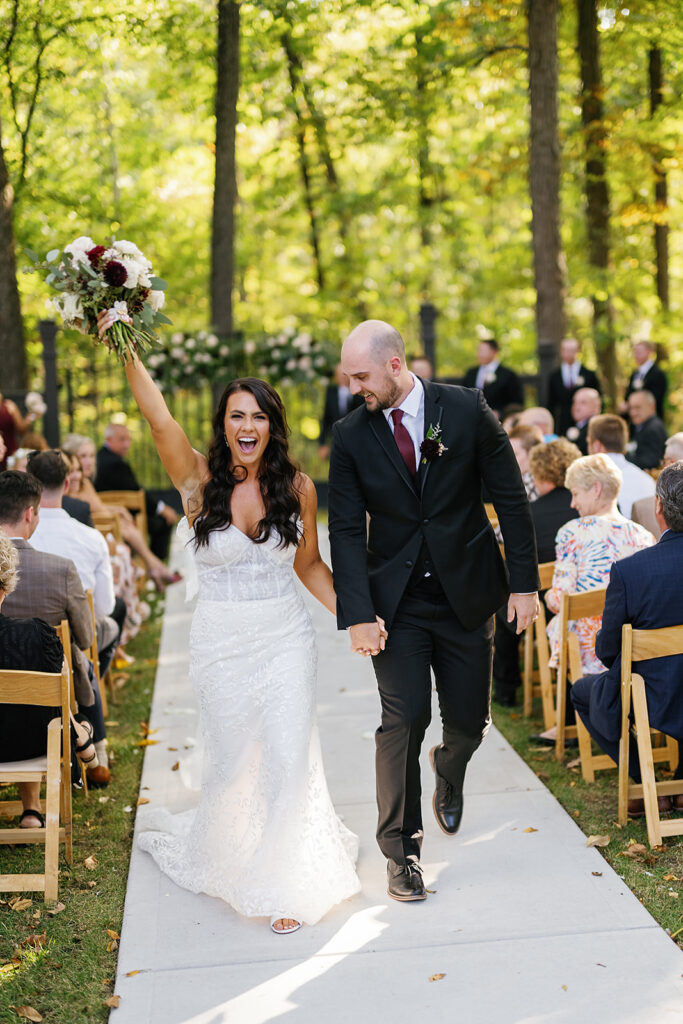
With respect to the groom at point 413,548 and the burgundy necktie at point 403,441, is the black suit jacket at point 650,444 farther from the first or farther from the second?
the burgundy necktie at point 403,441

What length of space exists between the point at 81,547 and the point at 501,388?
27.6 ft

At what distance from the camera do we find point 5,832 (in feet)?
15.4

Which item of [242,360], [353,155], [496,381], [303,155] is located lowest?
[496,381]

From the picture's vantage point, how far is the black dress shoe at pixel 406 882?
13.9ft

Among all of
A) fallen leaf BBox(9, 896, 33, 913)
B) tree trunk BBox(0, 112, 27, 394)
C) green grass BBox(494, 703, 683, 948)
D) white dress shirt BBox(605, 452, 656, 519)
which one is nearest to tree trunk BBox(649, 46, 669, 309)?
tree trunk BBox(0, 112, 27, 394)

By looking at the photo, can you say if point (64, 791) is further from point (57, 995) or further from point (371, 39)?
point (371, 39)

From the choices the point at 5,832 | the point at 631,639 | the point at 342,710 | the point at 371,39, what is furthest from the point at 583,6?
the point at 5,832

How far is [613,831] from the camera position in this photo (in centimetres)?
481

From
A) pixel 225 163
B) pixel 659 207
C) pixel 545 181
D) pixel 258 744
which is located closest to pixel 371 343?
pixel 258 744

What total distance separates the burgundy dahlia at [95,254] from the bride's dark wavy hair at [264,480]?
2.30 feet

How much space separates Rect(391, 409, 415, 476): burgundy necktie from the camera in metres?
4.15

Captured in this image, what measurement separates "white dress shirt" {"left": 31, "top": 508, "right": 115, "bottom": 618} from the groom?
7.84 ft

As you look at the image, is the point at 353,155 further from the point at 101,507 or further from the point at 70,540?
the point at 70,540

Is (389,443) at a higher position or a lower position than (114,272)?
lower
